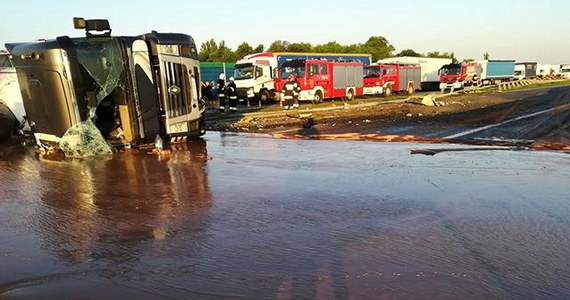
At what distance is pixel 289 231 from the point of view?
4.25 m

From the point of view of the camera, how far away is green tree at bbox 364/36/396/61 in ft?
257

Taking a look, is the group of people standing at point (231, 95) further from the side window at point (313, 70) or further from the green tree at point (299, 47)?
the green tree at point (299, 47)

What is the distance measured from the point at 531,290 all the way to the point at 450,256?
647mm

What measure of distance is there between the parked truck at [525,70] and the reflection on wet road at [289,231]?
55980 millimetres

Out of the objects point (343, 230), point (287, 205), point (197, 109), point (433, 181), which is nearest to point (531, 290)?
point (343, 230)

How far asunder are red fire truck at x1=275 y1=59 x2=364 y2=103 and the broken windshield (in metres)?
16.7

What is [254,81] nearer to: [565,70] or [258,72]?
[258,72]

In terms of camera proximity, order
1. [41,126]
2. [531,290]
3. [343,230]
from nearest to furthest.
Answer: [531,290]
[343,230]
[41,126]

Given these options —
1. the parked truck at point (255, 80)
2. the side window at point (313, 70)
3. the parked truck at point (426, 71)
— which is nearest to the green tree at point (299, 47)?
the parked truck at point (426, 71)

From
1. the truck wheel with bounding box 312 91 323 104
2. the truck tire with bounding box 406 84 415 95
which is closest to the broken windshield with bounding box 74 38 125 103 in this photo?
the truck wheel with bounding box 312 91 323 104

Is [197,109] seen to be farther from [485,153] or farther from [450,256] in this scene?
[450,256]

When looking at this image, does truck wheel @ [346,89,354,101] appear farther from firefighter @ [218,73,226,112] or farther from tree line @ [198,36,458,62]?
tree line @ [198,36,458,62]

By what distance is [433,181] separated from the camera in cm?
622

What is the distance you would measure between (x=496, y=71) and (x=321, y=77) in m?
30.6
